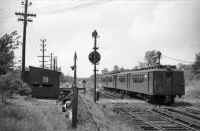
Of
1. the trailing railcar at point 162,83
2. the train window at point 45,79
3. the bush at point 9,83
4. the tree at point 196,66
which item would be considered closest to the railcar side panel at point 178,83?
the trailing railcar at point 162,83

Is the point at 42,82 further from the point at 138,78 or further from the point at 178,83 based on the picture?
the point at 178,83

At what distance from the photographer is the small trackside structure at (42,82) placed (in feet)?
93.8

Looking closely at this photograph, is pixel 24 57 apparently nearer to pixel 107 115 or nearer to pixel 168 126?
pixel 107 115

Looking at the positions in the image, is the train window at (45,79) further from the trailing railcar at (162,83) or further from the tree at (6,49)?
the tree at (6,49)

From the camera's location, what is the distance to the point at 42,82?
95.3 ft

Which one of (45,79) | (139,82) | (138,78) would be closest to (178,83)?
(139,82)

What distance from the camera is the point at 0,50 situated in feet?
35.3

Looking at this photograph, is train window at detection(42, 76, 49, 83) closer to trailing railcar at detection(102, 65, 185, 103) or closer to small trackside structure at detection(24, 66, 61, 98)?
small trackside structure at detection(24, 66, 61, 98)

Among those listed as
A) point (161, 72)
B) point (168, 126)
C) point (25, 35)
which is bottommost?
point (168, 126)

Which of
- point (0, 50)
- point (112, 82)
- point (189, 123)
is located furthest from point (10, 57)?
point (112, 82)

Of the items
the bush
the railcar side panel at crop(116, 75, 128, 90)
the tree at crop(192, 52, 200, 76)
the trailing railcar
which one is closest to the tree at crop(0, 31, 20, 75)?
the bush

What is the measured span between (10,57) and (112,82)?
955 inches

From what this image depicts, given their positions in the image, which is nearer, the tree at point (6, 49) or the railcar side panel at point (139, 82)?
the tree at point (6, 49)

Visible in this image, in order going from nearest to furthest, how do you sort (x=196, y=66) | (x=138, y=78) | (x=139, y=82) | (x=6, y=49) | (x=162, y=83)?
(x=6, y=49) → (x=162, y=83) → (x=139, y=82) → (x=138, y=78) → (x=196, y=66)
